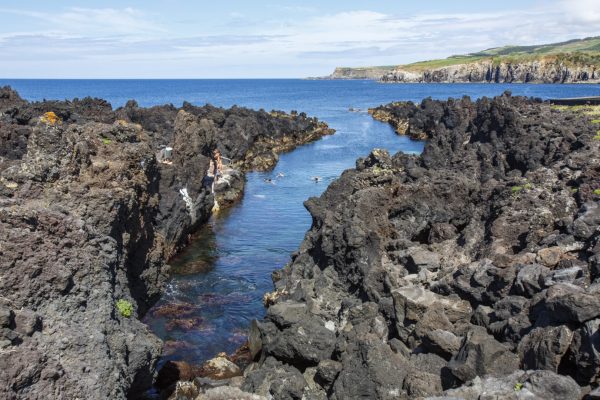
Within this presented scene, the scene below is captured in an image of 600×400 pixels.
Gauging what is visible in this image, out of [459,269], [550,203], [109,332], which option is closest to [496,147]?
[550,203]

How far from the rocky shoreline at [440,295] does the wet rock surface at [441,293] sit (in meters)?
0.05

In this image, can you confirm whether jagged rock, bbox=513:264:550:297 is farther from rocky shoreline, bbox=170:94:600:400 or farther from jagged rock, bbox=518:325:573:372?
jagged rock, bbox=518:325:573:372

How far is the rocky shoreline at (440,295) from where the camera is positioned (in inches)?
516

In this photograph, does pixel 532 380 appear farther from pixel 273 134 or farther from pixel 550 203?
pixel 273 134

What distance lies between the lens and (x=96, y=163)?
16.3 metres

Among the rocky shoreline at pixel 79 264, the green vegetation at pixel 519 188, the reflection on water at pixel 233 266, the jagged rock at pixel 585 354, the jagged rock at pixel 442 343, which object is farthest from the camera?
the green vegetation at pixel 519 188

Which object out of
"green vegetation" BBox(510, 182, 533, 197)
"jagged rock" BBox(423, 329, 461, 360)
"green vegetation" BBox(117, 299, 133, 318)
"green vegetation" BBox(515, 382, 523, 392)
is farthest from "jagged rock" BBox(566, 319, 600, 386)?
"green vegetation" BBox(510, 182, 533, 197)

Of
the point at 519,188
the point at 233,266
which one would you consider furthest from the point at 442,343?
the point at 233,266

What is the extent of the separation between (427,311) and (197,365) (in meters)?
10.5

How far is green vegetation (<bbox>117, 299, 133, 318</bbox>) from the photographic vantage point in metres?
13.1

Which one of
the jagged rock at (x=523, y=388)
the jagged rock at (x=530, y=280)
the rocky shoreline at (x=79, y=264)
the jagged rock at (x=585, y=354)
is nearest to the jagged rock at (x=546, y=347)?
the jagged rock at (x=585, y=354)

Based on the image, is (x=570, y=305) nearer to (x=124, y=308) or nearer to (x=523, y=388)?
(x=523, y=388)

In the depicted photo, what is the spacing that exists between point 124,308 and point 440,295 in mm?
11206

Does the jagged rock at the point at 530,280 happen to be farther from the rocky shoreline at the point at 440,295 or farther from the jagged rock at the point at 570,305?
the jagged rock at the point at 570,305
